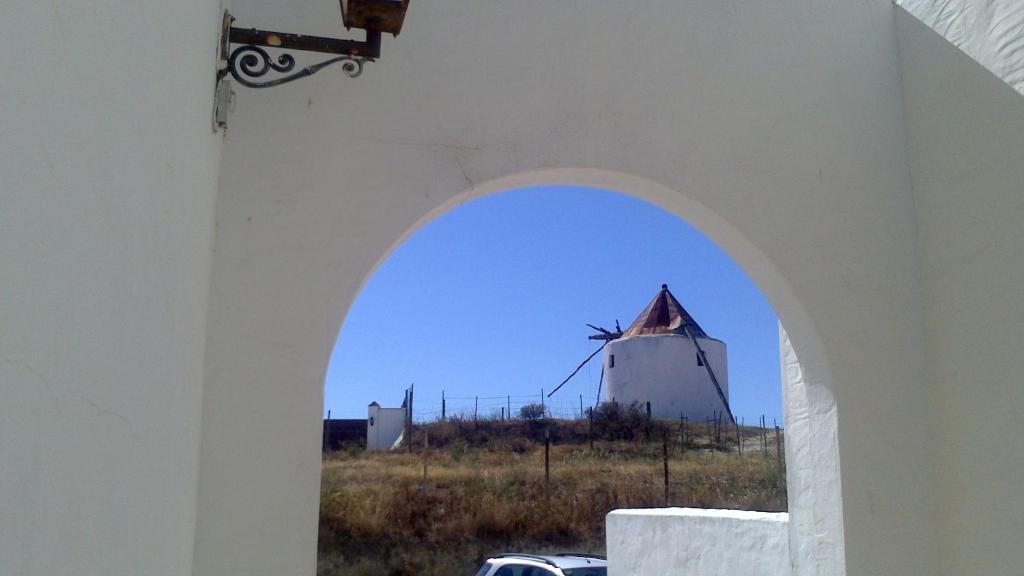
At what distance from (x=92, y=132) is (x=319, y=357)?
6.03ft

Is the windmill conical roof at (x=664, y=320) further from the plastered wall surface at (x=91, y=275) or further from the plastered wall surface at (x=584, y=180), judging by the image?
the plastered wall surface at (x=91, y=275)

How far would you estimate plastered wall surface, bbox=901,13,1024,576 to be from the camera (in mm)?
2996

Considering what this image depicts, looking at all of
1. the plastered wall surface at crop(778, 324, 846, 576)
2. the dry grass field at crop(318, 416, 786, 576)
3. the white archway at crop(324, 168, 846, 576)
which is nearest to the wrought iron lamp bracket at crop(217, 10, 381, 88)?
the white archway at crop(324, 168, 846, 576)

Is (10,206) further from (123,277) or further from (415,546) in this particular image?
(415,546)

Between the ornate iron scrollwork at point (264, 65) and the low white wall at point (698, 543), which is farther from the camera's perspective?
the low white wall at point (698, 543)

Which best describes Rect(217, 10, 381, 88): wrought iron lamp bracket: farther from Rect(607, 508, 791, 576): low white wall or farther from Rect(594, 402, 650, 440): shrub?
Rect(594, 402, 650, 440): shrub

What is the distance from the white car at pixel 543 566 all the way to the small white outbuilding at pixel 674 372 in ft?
59.3

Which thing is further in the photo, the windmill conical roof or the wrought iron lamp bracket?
the windmill conical roof

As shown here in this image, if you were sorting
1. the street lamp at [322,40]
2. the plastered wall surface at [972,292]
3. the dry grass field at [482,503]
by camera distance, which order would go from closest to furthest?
the street lamp at [322,40]
the plastered wall surface at [972,292]
the dry grass field at [482,503]

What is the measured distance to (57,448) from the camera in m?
0.99

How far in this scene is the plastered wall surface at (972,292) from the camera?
3.00m

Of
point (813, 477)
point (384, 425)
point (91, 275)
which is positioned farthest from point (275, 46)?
point (384, 425)

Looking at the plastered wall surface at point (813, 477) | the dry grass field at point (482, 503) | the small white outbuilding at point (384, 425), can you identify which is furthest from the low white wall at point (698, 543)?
the small white outbuilding at point (384, 425)

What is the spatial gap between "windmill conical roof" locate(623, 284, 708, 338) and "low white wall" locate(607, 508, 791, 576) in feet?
73.1
